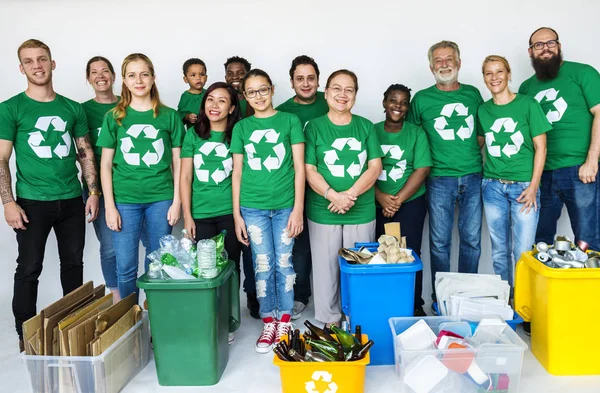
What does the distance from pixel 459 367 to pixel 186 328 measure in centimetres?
114

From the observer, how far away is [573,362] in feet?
7.16

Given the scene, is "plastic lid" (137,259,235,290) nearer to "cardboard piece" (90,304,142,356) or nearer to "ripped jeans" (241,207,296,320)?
"cardboard piece" (90,304,142,356)

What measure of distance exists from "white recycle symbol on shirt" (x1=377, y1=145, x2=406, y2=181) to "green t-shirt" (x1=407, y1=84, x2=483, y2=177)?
0.23 metres

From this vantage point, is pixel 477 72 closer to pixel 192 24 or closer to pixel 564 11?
pixel 564 11

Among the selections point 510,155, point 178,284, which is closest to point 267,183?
point 178,284

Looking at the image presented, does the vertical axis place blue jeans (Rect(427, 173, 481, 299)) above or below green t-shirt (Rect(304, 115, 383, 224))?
below

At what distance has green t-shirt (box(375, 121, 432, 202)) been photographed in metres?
2.77

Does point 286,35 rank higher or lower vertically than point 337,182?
higher

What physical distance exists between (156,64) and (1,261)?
1.81 meters

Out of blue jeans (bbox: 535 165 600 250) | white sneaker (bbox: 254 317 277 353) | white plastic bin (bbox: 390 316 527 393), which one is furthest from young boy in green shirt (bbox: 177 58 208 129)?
blue jeans (bbox: 535 165 600 250)

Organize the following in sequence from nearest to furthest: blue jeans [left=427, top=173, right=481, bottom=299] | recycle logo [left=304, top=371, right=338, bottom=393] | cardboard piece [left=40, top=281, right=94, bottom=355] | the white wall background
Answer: recycle logo [left=304, top=371, right=338, bottom=393]
cardboard piece [left=40, top=281, right=94, bottom=355]
blue jeans [left=427, top=173, right=481, bottom=299]
the white wall background

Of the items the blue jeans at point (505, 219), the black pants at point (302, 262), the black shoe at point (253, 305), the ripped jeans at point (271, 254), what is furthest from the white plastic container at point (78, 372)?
the blue jeans at point (505, 219)

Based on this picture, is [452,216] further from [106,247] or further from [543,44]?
[106,247]

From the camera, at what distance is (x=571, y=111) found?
2799 mm
